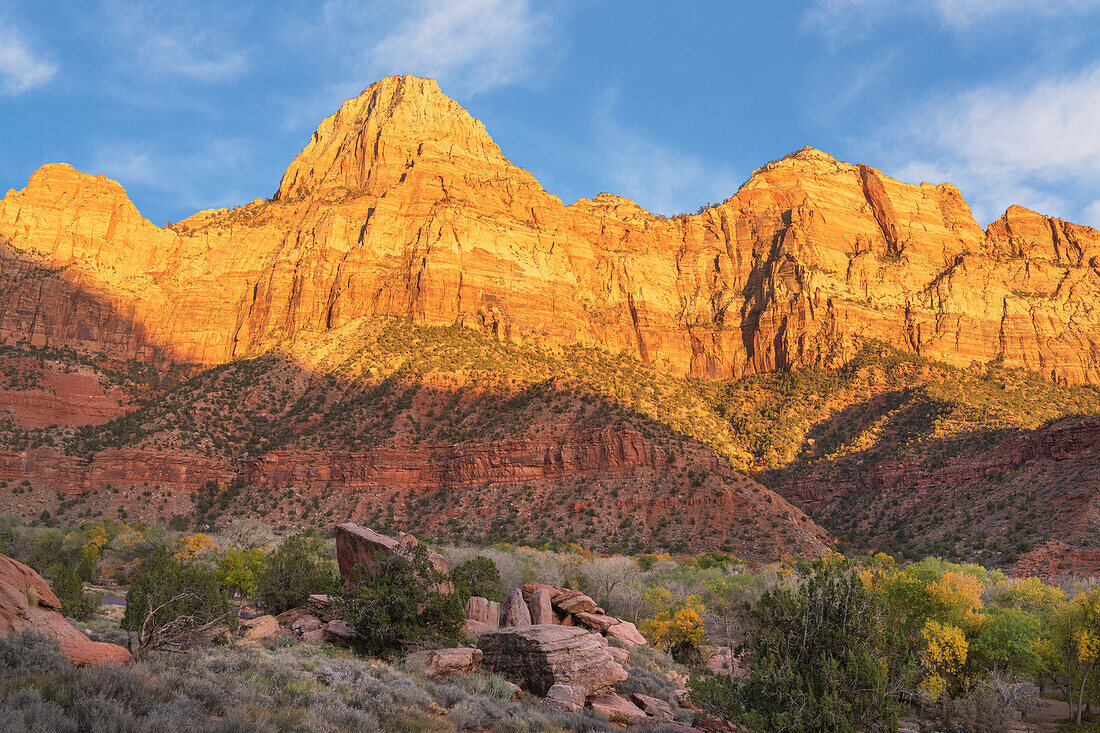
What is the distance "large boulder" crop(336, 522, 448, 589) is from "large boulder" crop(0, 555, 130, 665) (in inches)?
340

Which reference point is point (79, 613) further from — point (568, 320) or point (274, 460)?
point (568, 320)

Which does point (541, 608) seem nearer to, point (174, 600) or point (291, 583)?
point (291, 583)

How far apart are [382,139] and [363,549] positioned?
9746cm

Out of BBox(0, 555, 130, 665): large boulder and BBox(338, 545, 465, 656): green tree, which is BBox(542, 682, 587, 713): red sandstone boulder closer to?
BBox(338, 545, 465, 656): green tree

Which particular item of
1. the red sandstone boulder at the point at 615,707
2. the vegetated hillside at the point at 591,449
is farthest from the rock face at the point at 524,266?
the red sandstone boulder at the point at 615,707

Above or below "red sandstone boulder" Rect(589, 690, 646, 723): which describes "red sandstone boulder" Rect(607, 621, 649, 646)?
above

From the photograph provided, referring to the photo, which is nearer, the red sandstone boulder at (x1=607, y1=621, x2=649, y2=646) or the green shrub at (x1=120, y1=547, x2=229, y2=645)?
the green shrub at (x1=120, y1=547, x2=229, y2=645)

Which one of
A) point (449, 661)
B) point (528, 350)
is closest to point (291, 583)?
point (449, 661)

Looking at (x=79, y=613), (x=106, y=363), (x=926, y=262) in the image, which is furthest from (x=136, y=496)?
(x=926, y=262)

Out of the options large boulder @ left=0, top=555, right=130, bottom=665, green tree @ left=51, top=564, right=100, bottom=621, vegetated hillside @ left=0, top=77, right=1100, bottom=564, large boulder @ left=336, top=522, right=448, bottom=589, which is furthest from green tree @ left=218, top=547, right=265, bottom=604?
vegetated hillside @ left=0, top=77, right=1100, bottom=564

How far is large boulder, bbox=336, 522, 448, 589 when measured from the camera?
19.8 metres

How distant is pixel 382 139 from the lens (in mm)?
107312

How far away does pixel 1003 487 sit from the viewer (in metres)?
54.7

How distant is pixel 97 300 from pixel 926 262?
11628 centimetres
